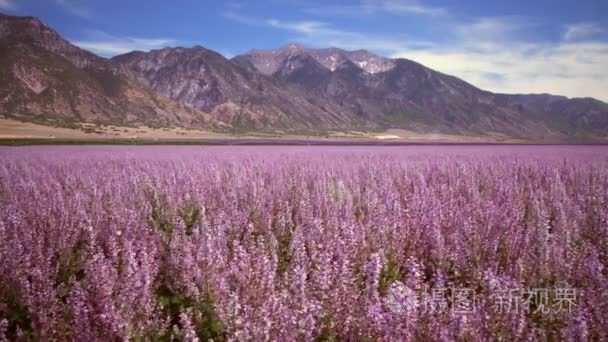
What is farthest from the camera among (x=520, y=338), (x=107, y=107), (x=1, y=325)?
(x=107, y=107)

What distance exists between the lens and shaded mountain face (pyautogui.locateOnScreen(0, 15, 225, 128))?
109188 millimetres

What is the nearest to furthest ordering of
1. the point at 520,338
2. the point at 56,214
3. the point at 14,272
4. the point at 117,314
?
the point at 520,338
the point at 117,314
the point at 14,272
the point at 56,214

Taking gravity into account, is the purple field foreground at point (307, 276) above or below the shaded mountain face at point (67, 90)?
below

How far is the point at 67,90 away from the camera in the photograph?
120 m

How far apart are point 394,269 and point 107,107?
134m

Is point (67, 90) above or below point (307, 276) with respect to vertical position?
above

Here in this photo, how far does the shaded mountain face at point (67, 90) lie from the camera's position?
109188 mm

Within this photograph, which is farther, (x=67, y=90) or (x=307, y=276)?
(x=67, y=90)

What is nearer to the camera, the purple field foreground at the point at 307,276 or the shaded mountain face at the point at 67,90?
the purple field foreground at the point at 307,276

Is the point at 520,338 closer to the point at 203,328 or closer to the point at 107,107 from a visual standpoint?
the point at 203,328

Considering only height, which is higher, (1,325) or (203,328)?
(1,325)

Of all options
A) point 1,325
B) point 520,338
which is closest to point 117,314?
point 1,325

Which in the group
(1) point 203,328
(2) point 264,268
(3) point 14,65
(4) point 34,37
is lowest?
(1) point 203,328

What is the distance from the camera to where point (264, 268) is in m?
2.50
